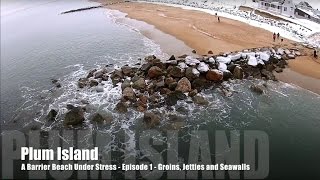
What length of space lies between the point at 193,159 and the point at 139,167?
4.22m

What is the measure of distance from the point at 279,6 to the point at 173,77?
33575 mm

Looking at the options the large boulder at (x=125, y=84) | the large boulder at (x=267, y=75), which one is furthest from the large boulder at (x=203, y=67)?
the large boulder at (x=125, y=84)

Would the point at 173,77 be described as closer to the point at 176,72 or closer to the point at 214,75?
the point at 176,72

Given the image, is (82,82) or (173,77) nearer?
(173,77)

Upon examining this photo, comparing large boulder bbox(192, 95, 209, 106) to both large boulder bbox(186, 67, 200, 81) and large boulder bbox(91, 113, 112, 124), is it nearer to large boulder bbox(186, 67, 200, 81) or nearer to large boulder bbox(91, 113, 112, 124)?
large boulder bbox(186, 67, 200, 81)

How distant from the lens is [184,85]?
36.8 metres

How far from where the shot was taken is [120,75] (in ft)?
133

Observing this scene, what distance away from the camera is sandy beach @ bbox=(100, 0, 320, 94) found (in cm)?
4119

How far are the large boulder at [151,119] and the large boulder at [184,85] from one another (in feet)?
17.3

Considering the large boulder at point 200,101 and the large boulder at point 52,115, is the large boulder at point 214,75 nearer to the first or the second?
the large boulder at point 200,101

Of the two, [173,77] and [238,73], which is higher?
[238,73]

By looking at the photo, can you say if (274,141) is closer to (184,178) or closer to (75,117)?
(184,178)

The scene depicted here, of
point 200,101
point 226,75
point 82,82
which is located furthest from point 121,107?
point 226,75

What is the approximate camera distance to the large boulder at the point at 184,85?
3659 cm
